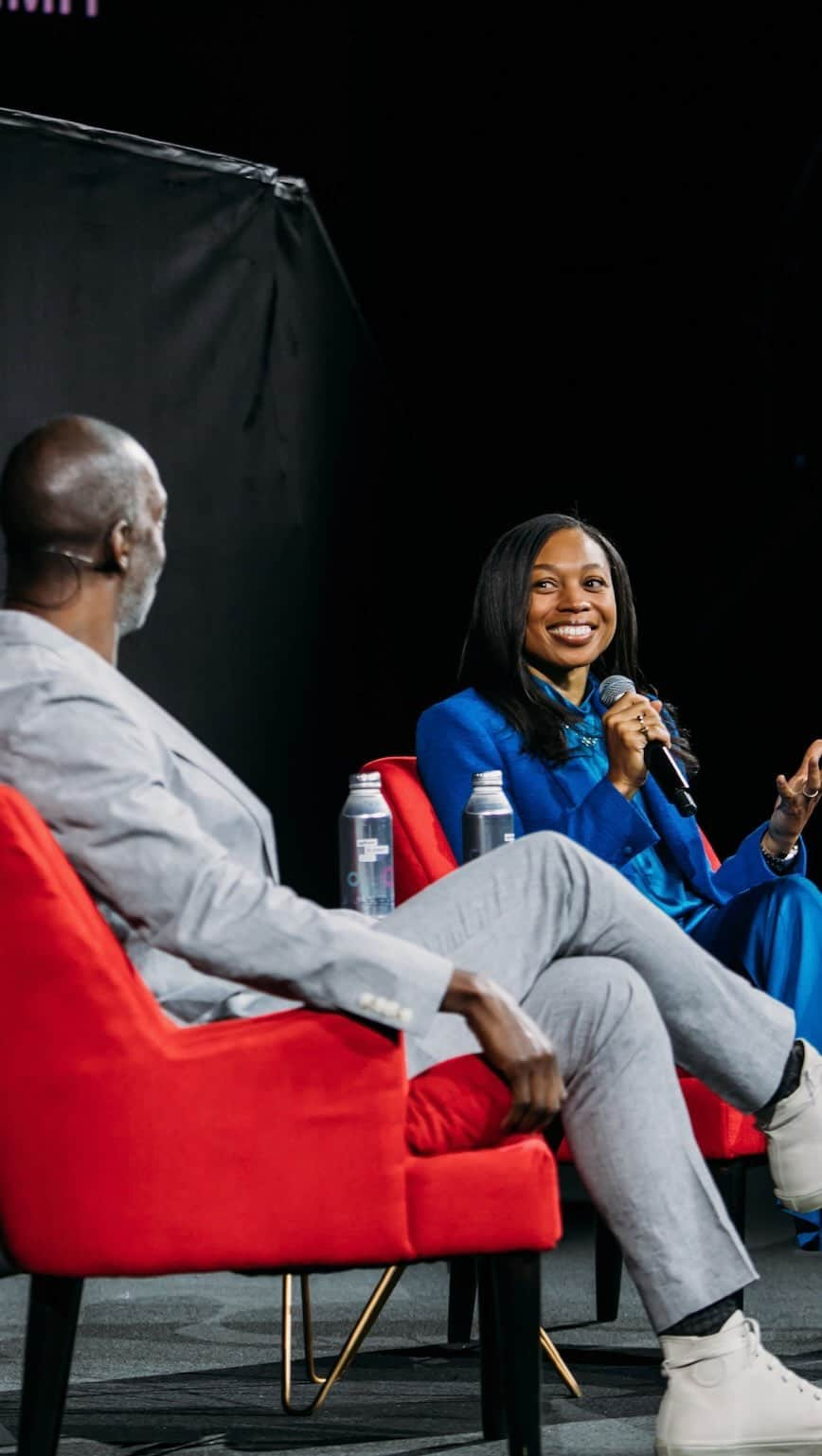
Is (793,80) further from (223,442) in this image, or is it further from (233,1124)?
(233,1124)

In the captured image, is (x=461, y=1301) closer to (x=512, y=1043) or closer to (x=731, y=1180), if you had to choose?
(x=731, y=1180)

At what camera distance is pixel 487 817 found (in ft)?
8.14

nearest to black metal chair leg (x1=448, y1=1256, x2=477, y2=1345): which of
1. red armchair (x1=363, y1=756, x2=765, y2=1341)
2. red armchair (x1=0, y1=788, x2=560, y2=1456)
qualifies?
red armchair (x1=363, y1=756, x2=765, y2=1341)

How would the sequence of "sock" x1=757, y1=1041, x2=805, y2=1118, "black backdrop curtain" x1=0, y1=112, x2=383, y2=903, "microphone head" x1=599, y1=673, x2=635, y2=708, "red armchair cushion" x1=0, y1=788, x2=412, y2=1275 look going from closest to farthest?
"red armchair cushion" x1=0, y1=788, x2=412, y2=1275, "sock" x1=757, y1=1041, x2=805, y2=1118, "microphone head" x1=599, y1=673, x2=635, y2=708, "black backdrop curtain" x1=0, y1=112, x2=383, y2=903

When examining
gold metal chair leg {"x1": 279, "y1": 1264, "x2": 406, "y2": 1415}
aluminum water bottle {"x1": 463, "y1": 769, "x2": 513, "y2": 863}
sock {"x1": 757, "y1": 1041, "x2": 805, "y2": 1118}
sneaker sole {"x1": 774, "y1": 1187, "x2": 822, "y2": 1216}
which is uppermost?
aluminum water bottle {"x1": 463, "y1": 769, "x2": 513, "y2": 863}

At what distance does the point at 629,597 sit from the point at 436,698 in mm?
2574

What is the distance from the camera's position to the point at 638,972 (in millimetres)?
1734

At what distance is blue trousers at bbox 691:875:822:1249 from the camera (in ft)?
7.81

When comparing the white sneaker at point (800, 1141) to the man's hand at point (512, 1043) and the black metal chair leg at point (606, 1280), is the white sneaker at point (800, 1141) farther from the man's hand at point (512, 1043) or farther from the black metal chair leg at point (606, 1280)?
the black metal chair leg at point (606, 1280)

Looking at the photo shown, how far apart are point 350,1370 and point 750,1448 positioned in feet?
3.02

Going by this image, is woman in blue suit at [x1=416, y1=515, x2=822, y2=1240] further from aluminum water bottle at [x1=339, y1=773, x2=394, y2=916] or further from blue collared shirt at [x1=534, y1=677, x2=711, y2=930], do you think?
aluminum water bottle at [x1=339, y1=773, x2=394, y2=916]

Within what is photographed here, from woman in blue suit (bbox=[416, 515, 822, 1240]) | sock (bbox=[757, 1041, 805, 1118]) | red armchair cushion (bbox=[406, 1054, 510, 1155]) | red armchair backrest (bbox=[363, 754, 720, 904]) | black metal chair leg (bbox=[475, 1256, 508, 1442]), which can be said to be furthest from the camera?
red armchair backrest (bbox=[363, 754, 720, 904])

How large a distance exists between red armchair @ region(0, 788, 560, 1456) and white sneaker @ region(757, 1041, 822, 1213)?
1.28 feet

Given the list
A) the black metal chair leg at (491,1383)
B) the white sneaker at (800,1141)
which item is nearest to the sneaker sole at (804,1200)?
the white sneaker at (800,1141)
